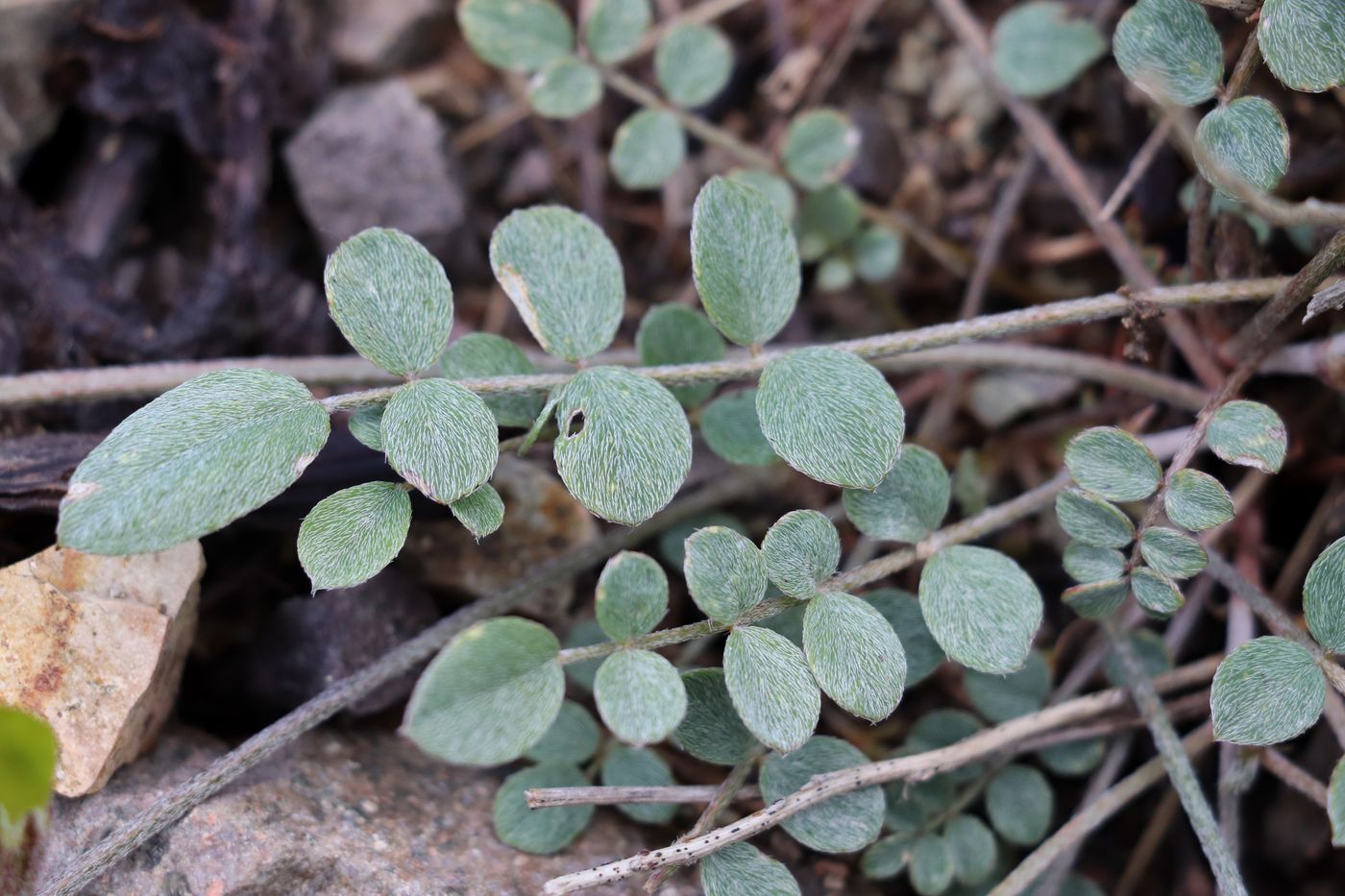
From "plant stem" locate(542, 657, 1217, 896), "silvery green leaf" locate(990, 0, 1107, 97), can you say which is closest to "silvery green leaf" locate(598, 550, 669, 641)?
"plant stem" locate(542, 657, 1217, 896)

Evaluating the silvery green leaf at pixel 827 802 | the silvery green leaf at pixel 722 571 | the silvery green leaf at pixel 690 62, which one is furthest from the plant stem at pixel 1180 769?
the silvery green leaf at pixel 690 62

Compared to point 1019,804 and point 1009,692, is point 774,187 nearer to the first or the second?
point 1009,692

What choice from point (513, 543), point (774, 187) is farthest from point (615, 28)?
point (513, 543)

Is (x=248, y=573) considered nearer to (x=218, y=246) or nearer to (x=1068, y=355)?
(x=218, y=246)

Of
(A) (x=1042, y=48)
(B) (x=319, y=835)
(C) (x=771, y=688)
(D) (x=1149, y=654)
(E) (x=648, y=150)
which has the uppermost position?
(A) (x=1042, y=48)

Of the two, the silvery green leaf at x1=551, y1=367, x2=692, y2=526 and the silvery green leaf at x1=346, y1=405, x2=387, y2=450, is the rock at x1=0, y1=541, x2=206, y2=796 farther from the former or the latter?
the silvery green leaf at x1=551, y1=367, x2=692, y2=526

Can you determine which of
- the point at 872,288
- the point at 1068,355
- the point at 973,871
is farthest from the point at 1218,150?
the point at 973,871

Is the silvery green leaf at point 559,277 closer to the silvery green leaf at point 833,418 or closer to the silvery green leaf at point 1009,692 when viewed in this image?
the silvery green leaf at point 833,418
